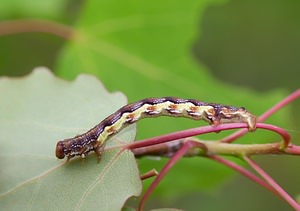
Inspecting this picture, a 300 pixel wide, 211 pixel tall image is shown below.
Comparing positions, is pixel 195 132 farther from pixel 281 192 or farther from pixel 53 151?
pixel 53 151

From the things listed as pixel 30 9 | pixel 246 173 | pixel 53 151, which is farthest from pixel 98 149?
pixel 30 9

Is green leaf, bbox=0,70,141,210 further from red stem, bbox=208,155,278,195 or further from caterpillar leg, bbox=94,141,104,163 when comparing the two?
red stem, bbox=208,155,278,195

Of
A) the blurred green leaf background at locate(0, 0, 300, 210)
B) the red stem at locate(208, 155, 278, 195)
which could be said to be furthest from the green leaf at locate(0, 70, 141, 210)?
the blurred green leaf background at locate(0, 0, 300, 210)

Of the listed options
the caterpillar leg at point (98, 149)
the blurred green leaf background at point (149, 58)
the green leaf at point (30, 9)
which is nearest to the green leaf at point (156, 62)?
the blurred green leaf background at point (149, 58)

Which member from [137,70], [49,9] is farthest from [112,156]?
[49,9]

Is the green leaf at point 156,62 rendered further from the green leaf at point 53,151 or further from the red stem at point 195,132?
the red stem at point 195,132

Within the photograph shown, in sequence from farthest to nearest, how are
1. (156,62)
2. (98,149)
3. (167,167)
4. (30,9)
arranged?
(30,9) < (156,62) < (98,149) < (167,167)

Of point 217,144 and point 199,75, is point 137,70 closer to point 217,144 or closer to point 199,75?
point 199,75
